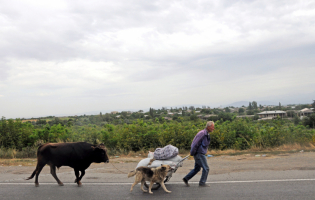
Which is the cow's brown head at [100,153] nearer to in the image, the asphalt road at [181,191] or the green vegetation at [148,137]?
the asphalt road at [181,191]

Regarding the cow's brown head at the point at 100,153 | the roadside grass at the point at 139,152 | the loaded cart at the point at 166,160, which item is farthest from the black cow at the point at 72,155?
the roadside grass at the point at 139,152

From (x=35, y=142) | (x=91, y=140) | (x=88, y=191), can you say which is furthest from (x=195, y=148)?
(x=35, y=142)

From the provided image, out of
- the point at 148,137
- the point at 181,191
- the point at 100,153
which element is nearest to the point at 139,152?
the point at 148,137

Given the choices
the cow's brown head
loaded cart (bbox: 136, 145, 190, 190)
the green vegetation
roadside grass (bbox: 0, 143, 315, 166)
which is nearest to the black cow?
the cow's brown head

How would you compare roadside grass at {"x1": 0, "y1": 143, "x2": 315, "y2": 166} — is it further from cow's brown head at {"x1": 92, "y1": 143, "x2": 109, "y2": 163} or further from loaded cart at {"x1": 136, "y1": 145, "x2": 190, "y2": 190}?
loaded cart at {"x1": 136, "y1": 145, "x2": 190, "y2": 190}

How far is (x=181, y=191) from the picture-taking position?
284 inches

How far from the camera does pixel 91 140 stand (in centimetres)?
1841

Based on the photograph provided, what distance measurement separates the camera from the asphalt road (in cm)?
670

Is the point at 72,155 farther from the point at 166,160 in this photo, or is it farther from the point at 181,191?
the point at 181,191

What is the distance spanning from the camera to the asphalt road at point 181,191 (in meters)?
6.70

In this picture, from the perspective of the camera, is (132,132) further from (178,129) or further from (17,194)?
(17,194)

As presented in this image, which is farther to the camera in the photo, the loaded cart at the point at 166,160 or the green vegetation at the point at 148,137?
the green vegetation at the point at 148,137

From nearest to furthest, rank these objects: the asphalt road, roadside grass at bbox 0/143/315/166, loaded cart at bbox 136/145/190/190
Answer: the asphalt road
loaded cart at bbox 136/145/190/190
roadside grass at bbox 0/143/315/166

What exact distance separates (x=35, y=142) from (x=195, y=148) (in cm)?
1435
